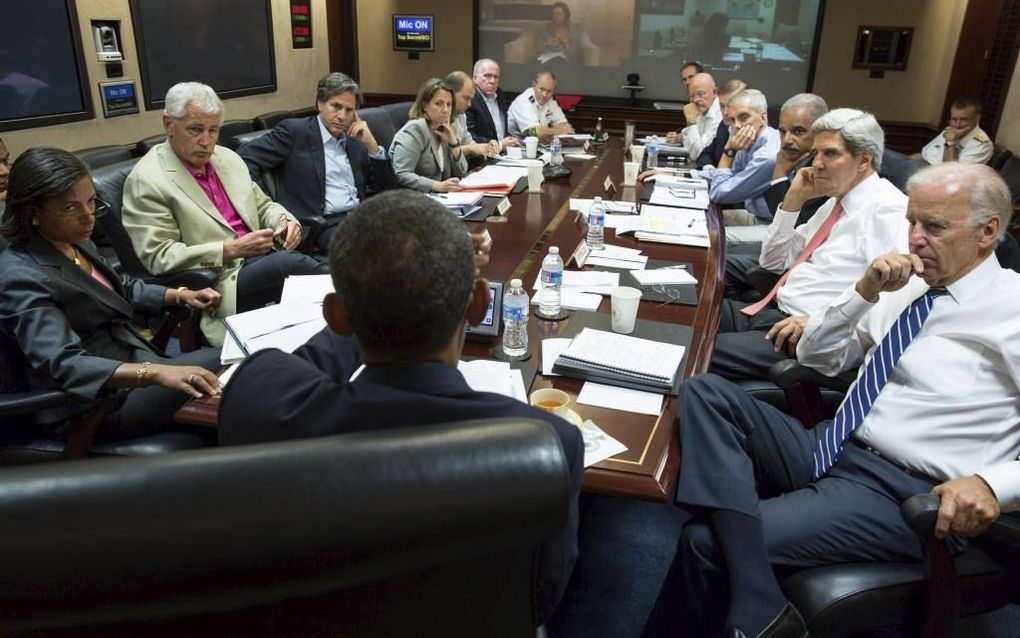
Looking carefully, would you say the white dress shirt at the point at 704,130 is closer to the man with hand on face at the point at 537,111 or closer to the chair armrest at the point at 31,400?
the man with hand on face at the point at 537,111

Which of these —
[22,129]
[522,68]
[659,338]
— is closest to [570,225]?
[659,338]

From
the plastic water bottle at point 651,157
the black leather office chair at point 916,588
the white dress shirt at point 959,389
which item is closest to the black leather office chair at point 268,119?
the plastic water bottle at point 651,157

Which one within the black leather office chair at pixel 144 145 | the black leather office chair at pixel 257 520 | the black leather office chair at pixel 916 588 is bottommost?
the black leather office chair at pixel 916 588

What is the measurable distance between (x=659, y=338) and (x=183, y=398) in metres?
1.24

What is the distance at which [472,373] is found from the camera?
5.11ft

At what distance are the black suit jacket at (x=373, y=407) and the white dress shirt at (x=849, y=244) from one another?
171 cm

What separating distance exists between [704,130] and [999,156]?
1.89m

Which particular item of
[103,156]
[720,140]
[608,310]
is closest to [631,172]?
[720,140]

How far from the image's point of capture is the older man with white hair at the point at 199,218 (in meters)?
2.40

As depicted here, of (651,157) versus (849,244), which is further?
(651,157)

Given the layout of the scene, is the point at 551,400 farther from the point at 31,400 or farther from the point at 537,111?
the point at 537,111

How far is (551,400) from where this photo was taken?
143cm

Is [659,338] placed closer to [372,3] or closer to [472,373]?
[472,373]

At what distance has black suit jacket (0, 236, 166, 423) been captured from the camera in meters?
1.59
